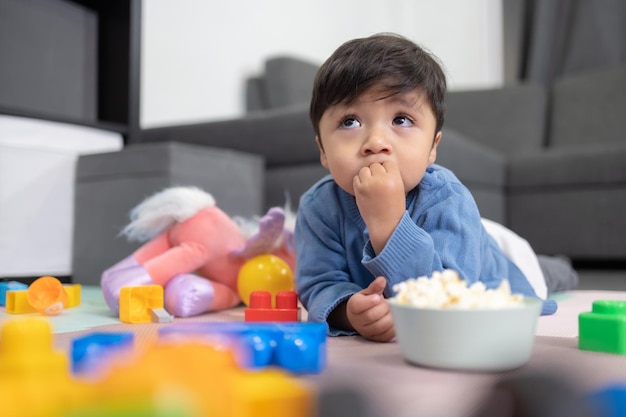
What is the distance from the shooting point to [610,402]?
0.44 m

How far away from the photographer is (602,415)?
17.0 inches

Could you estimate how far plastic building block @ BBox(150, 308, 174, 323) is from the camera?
961 millimetres

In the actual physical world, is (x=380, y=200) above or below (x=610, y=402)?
above

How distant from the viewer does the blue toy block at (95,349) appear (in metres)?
0.51

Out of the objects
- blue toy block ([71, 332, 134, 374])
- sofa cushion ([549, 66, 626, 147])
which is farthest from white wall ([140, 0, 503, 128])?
blue toy block ([71, 332, 134, 374])

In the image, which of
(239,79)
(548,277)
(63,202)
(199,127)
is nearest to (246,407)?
(548,277)

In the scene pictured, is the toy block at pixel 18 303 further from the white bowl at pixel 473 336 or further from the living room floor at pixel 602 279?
the living room floor at pixel 602 279

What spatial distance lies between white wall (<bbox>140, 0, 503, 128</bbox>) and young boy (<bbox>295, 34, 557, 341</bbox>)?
0.83 m

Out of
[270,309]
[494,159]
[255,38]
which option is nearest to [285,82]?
[255,38]

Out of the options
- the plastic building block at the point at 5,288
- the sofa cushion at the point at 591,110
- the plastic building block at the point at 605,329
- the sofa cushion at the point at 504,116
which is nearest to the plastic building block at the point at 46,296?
the plastic building block at the point at 5,288

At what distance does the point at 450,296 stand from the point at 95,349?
317 millimetres

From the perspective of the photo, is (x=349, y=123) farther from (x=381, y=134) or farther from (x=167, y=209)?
(x=167, y=209)

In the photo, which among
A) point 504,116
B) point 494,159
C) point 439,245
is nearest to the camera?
point 439,245

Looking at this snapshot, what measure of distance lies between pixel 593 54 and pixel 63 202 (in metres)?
2.89
